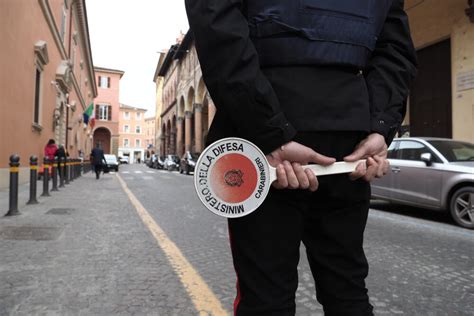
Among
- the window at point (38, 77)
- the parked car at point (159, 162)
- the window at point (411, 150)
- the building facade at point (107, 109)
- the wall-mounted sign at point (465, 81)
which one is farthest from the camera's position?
the building facade at point (107, 109)

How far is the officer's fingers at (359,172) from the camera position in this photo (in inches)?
52.5

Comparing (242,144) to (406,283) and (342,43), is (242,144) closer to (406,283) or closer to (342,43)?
(342,43)

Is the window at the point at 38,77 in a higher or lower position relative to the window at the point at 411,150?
higher

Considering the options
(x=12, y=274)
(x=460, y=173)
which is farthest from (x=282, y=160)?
(x=460, y=173)

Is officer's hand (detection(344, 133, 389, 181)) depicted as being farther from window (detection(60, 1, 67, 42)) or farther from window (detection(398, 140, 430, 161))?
window (detection(60, 1, 67, 42))

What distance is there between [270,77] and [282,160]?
0.27 metres

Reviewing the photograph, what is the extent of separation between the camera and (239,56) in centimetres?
121

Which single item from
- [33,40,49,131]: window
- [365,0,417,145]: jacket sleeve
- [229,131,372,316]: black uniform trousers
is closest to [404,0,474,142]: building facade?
[365,0,417,145]: jacket sleeve

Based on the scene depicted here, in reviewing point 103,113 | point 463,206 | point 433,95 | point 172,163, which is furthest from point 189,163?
point 103,113

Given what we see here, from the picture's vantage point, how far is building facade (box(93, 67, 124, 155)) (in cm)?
5566

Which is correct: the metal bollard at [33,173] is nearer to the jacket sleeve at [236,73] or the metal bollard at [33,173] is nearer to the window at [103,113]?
the jacket sleeve at [236,73]

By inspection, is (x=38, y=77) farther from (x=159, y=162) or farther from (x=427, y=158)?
(x=159, y=162)

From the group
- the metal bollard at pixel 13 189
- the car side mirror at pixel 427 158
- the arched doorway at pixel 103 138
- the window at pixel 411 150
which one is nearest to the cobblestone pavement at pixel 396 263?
the car side mirror at pixel 427 158

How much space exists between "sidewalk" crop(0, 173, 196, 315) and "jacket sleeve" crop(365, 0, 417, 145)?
1776mm
